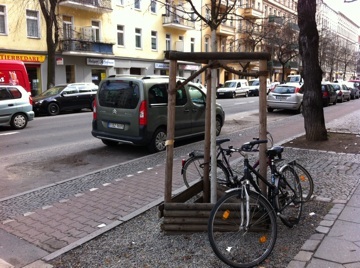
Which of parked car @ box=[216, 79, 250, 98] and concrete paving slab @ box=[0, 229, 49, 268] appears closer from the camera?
concrete paving slab @ box=[0, 229, 49, 268]

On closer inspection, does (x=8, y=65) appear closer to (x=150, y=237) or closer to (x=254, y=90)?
(x=150, y=237)

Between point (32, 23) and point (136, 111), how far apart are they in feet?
70.8

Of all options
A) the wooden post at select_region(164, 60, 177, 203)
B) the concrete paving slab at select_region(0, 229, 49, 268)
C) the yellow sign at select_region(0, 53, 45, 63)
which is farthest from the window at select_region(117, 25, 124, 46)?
the concrete paving slab at select_region(0, 229, 49, 268)

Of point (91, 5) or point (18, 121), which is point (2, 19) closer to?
point (91, 5)

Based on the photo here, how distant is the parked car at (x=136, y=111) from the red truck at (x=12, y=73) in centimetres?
909

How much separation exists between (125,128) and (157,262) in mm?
5526

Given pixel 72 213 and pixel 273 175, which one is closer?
pixel 273 175

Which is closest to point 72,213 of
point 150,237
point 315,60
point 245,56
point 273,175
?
point 150,237

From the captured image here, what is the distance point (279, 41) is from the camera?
4694 cm

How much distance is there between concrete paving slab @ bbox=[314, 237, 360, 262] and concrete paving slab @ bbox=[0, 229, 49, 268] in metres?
2.82

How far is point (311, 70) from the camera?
9164 mm

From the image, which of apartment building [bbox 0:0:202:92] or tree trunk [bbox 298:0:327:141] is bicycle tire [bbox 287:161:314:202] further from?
apartment building [bbox 0:0:202:92]

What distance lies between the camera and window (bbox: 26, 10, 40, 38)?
85.9 ft

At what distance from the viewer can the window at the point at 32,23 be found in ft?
85.9
